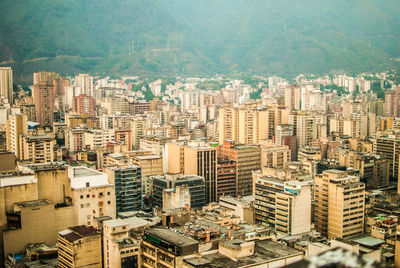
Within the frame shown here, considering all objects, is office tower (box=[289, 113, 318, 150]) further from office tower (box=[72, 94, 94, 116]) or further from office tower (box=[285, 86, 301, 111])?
office tower (box=[72, 94, 94, 116])

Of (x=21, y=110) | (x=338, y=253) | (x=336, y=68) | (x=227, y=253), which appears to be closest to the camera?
(x=338, y=253)

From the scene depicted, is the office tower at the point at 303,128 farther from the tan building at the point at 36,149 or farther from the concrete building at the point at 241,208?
the tan building at the point at 36,149

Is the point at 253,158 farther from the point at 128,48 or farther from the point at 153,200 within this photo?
the point at 128,48

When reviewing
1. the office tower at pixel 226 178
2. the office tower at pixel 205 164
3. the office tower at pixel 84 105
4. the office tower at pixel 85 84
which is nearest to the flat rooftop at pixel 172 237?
the office tower at pixel 205 164

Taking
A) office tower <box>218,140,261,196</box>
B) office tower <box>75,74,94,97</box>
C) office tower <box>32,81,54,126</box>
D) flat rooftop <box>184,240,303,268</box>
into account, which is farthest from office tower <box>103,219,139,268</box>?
office tower <box>75,74,94,97</box>

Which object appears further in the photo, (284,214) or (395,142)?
(395,142)

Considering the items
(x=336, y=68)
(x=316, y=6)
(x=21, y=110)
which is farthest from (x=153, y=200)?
(x=316, y=6)
